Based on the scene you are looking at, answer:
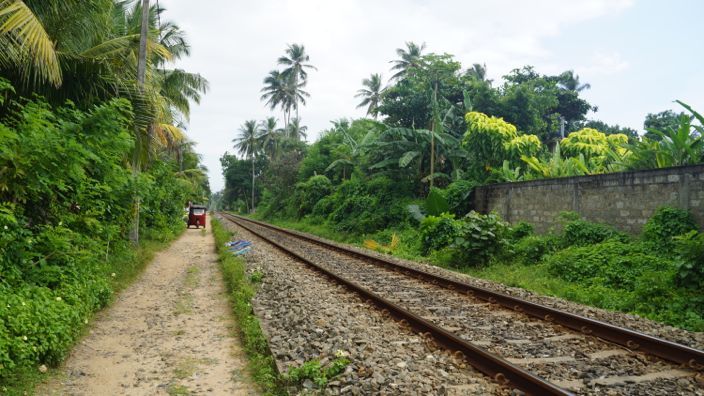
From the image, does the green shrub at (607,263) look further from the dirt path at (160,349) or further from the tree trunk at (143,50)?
the tree trunk at (143,50)

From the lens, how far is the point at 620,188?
1041cm

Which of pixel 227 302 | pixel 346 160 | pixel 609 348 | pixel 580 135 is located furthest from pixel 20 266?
pixel 346 160

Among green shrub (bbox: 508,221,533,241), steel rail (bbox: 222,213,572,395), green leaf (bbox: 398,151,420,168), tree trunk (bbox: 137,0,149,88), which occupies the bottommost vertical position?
steel rail (bbox: 222,213,572,395)

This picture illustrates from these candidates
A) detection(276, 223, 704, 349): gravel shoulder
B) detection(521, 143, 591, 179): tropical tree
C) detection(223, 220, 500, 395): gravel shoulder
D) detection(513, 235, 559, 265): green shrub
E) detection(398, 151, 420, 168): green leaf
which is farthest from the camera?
detection(398, 151, 420, 168): green leaf

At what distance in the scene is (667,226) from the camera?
8.88 meters

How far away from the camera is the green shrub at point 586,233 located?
33.5ft

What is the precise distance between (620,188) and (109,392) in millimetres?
10392

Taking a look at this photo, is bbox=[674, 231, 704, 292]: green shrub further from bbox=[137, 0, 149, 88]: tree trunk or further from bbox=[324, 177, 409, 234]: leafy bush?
bbox=[137, 0, 149, 88]: tree trunk

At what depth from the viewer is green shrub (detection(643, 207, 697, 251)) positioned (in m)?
8.66

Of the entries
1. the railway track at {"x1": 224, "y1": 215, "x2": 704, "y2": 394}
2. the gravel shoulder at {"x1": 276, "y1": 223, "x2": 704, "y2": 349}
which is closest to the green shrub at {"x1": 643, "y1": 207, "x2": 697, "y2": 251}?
the gravel shoulder at {"x1": 276, "y1": 223, "x2": 704, "y2": 349}

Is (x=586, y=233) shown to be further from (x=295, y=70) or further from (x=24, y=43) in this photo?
(x=295, y=70)

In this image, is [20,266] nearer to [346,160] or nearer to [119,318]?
[119,318]

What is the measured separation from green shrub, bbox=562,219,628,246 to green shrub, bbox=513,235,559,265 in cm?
31

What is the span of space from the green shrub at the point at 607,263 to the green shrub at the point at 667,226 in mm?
292
